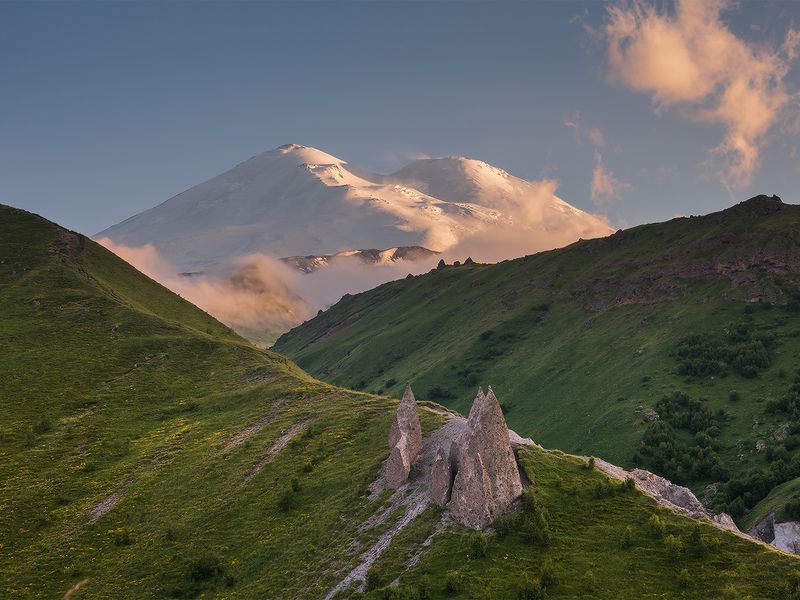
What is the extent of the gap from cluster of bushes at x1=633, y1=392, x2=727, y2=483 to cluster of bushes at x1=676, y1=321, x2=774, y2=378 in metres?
12.6

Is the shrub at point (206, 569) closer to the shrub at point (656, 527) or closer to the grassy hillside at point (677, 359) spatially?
the shrub at point (656, 527)

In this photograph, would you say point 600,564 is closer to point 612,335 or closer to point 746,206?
point 612,335

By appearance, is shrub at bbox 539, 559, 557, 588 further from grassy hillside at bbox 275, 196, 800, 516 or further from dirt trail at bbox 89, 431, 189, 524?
grassy hillside at bbox 275, 196, 800, 516

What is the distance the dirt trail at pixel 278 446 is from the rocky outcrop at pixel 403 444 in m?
16.9

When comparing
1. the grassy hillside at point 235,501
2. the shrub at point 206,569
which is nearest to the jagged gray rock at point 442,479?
the grassy hillside at point 235,501

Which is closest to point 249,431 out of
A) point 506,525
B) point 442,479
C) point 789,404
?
point 442,479

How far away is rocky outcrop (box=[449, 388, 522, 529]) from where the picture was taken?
147 ft

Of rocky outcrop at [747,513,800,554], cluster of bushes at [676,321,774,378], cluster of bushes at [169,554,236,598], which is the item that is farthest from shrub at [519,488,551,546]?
cluster of bushes at [676,321,774,378]

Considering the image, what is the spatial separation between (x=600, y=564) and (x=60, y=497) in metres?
57.3

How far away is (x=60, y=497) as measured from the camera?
65875 millimetres

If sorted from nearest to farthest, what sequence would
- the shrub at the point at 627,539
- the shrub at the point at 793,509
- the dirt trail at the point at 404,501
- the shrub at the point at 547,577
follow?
1. the shrub at the point at 547,577
2. the shrub at the point at 627,539
3. the dirt trail at the point at 404,501
4. the shrub at the point at 793,509

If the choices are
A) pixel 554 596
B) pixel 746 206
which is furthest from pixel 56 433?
pixel 746 206

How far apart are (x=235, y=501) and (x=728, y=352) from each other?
114 metres

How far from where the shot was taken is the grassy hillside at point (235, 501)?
39625 millimetres
